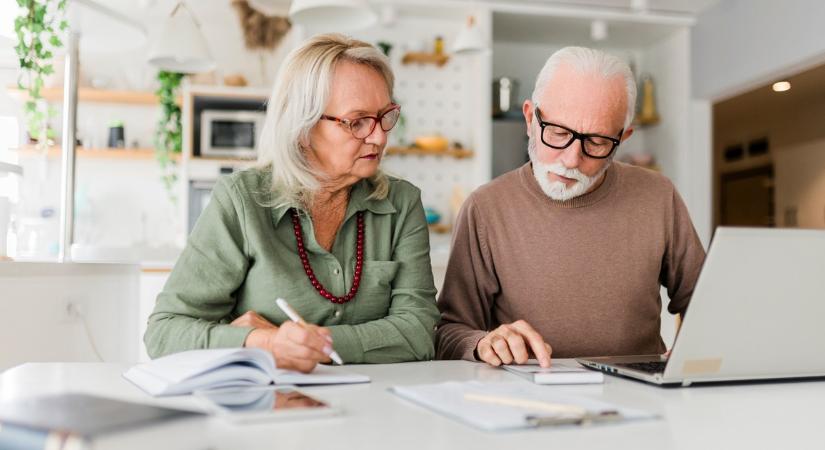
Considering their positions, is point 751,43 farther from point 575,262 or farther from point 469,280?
point 469,280

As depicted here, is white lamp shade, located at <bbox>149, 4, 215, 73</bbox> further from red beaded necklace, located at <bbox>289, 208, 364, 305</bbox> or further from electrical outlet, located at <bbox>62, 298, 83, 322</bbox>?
red beaded necklace, located at <bbox>289, 208, 364, 305</bbox>

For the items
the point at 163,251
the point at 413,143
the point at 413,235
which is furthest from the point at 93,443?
the point at 413,143

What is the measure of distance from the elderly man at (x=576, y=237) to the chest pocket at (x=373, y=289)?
18 centimetres

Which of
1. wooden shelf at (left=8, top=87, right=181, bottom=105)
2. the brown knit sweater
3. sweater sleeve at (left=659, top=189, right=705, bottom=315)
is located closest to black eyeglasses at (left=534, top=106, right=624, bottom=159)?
the brown knit sweater

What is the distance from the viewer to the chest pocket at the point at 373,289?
1.63 metres

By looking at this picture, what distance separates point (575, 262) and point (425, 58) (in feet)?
11.5

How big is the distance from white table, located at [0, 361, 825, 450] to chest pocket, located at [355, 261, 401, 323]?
0.29 m

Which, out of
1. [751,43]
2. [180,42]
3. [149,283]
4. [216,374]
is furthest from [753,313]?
[751,43]

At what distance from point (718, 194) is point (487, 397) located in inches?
324

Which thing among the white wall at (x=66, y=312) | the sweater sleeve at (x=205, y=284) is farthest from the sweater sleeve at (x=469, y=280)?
the white wall at (x=66, y=312)

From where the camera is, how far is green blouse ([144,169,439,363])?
147cm

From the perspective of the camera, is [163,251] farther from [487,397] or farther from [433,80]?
[487,397]

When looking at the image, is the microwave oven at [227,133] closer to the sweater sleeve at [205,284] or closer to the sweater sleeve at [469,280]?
the sweater sleeve at [469,280]

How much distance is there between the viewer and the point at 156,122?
17.9 ft
